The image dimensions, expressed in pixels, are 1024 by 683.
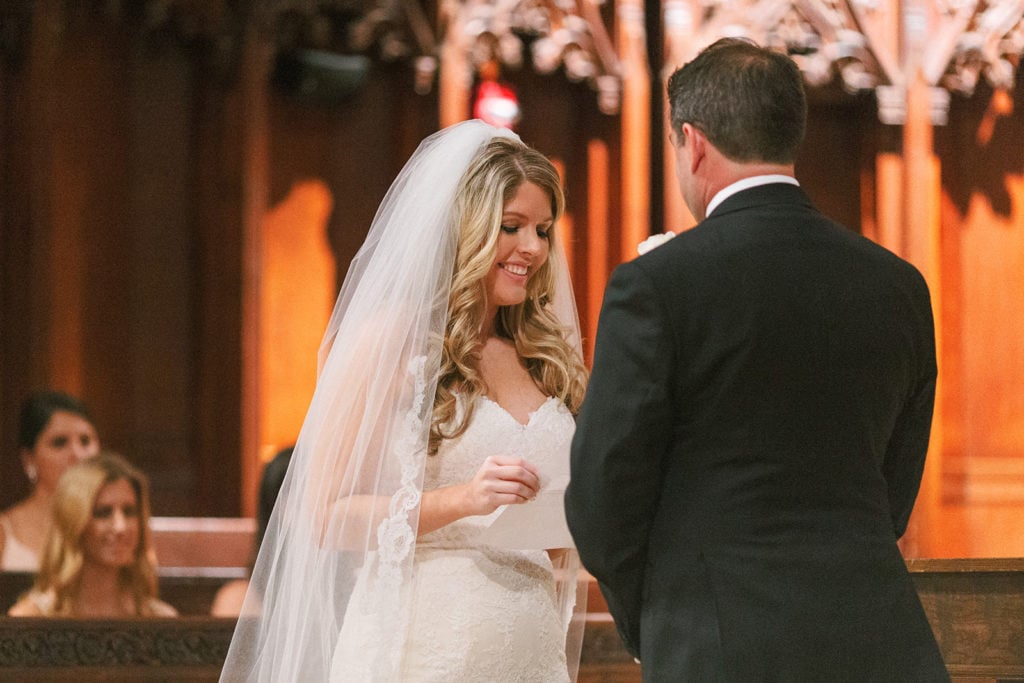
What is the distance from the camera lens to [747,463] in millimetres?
2158

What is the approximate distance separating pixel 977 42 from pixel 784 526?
464 cm

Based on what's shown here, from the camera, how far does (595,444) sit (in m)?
2.18

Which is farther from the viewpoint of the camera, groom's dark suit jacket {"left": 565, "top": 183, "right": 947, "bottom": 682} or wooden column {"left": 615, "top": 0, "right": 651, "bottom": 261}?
wooden column {"left": 615, "top": 0, "right": 651, "bottom": 261}

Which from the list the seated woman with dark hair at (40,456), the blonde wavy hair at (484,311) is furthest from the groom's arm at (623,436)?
the seated woman with dark hair at (40,456)

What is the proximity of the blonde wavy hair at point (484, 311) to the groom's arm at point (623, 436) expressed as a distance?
779mm

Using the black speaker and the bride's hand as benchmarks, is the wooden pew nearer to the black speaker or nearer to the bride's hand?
the bride's hand

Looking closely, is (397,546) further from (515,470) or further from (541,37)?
(541,37)

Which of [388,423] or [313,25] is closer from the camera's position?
[388,423]


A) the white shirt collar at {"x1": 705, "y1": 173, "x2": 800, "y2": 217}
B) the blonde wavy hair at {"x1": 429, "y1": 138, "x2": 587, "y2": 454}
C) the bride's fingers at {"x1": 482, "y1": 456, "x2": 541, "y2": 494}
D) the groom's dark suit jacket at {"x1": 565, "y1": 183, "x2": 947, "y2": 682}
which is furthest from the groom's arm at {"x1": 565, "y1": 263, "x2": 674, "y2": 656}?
the blonde wavy hair at {"x1": 429, "y1": 138, "x2": 587, "y2": 454}

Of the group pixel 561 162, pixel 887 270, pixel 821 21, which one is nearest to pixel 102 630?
pixel 887 270

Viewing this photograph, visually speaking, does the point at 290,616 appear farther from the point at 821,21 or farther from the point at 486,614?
the point at 821,21

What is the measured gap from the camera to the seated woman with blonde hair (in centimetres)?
476

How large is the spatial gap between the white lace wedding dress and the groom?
0.68 m

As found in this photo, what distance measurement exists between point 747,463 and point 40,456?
3816 mm
